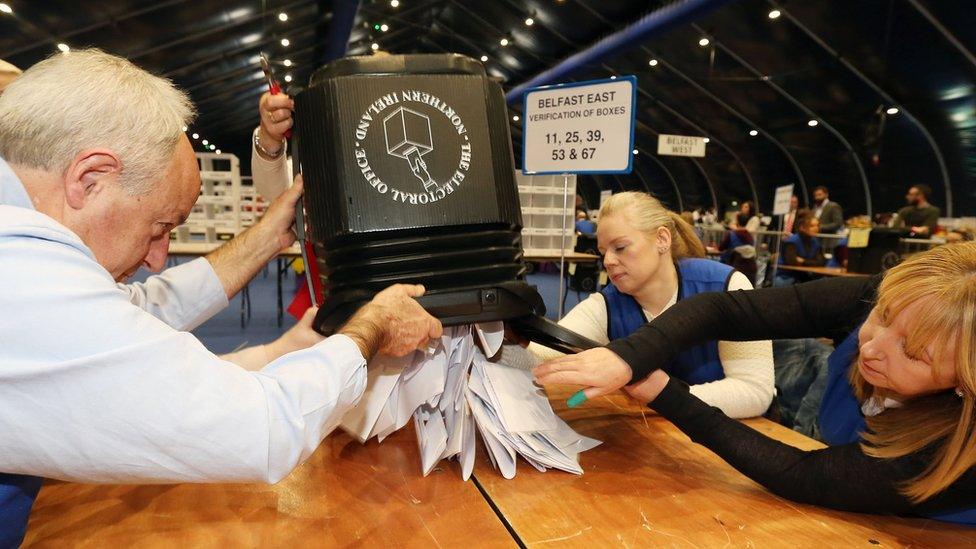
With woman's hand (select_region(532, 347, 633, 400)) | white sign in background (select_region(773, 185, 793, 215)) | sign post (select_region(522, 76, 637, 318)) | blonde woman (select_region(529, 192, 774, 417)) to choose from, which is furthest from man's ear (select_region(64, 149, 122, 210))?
white sign in background (select_region(773, 185, 793, 215))

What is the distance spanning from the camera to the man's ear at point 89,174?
662 mm

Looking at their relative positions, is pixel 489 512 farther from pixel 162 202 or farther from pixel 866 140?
pixel 866 140

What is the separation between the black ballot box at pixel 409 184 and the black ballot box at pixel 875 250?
5.30 m

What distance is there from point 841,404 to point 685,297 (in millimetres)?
553

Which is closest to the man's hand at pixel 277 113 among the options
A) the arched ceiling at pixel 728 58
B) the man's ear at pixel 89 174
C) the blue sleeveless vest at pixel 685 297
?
the man's ear at pixel 89 174

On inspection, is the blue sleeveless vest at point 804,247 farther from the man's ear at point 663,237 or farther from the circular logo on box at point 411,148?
the circular logo on box at point 411,148

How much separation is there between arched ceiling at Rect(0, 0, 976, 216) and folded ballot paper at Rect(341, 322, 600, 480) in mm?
6865

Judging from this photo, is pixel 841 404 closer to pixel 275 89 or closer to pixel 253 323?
pixel 275 89

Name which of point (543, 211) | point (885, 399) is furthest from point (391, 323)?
point (543, 211)

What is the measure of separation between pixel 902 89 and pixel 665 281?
910cm

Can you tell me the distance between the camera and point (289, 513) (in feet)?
2.71

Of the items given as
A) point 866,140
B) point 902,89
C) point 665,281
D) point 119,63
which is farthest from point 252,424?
point 866,140

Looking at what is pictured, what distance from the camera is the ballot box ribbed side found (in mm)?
790

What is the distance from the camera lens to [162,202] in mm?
749
